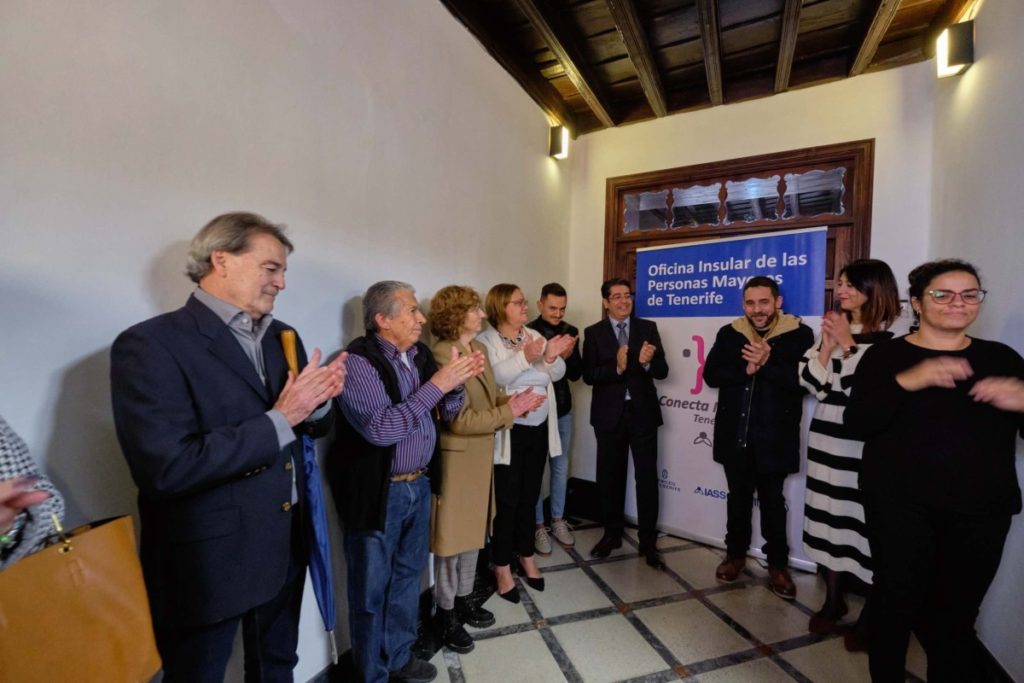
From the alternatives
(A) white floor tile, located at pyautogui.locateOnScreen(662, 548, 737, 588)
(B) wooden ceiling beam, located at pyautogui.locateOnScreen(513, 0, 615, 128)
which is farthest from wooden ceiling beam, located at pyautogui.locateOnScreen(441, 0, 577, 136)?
(A) white floor tile, located at pyautogui.locateOnScreen(662, 548, 737, 588)

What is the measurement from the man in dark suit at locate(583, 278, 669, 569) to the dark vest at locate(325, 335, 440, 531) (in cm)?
158

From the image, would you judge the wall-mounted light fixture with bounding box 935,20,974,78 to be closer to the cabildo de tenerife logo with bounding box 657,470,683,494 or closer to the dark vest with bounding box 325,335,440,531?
the cabildo de tenerife logo with bounding box 657,470,683,494

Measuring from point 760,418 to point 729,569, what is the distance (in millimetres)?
916

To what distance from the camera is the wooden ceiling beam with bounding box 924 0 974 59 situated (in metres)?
2.25

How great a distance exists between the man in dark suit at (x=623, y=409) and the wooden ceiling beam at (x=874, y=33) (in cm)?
178

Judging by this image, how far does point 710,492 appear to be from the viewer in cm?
300

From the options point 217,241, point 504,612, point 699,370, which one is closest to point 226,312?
point 217,241

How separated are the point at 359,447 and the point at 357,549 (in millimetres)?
370

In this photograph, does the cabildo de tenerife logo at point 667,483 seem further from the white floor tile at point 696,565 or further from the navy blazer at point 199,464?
the navy blazer at point 199,464

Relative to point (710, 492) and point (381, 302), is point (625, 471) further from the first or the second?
point (381, 302)

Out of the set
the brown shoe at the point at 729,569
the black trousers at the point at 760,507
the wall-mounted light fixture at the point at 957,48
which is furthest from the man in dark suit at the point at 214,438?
the wall-mounted light fixture at the point at 957,48

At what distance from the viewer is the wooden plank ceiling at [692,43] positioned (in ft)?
7.67

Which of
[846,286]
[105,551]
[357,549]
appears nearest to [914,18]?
[846,286]

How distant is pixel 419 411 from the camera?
58.7 inches
